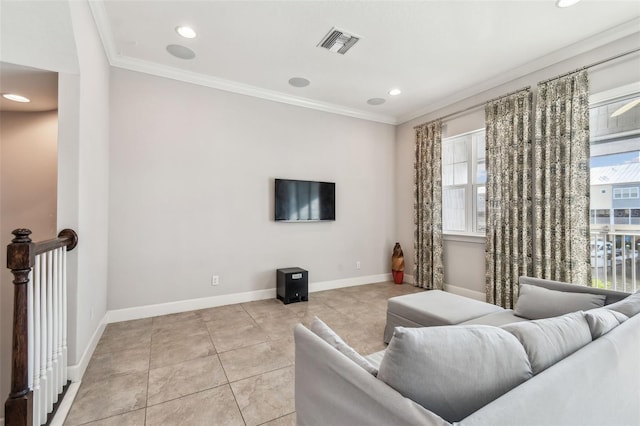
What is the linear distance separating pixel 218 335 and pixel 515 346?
2595 millimetres

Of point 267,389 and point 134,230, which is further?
point 134,230

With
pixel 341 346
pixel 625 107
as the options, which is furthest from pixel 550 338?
pixel 625 107

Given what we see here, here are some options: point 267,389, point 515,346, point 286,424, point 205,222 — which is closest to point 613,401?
point 515,346

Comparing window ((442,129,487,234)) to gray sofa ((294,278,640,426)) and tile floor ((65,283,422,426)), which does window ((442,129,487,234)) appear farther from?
gray sofa ((294,278,640,426))

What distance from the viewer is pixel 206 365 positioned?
2244 mm

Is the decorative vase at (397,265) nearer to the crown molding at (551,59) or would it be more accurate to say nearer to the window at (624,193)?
the crown molding at (551,59)

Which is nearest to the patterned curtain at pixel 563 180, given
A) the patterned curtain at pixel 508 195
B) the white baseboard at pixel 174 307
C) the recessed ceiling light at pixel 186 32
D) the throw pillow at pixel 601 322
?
the patterned curtain at pixel 508 195

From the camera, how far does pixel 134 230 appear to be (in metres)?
3.22

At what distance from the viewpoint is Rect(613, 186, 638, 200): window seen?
2691 mm

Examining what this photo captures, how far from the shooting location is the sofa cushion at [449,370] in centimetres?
83

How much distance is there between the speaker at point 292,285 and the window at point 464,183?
2.39 meters

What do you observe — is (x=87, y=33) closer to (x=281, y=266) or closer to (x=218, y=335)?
(x=218, y=335)

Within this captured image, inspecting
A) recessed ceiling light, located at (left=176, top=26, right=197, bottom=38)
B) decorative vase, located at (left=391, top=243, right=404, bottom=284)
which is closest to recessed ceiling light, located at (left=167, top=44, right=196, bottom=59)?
recessed ceiling light, located at (left=176, top=26, right=197, bottom=38)

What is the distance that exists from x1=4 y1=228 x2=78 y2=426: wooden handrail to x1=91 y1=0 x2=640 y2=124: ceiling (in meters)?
2.07
